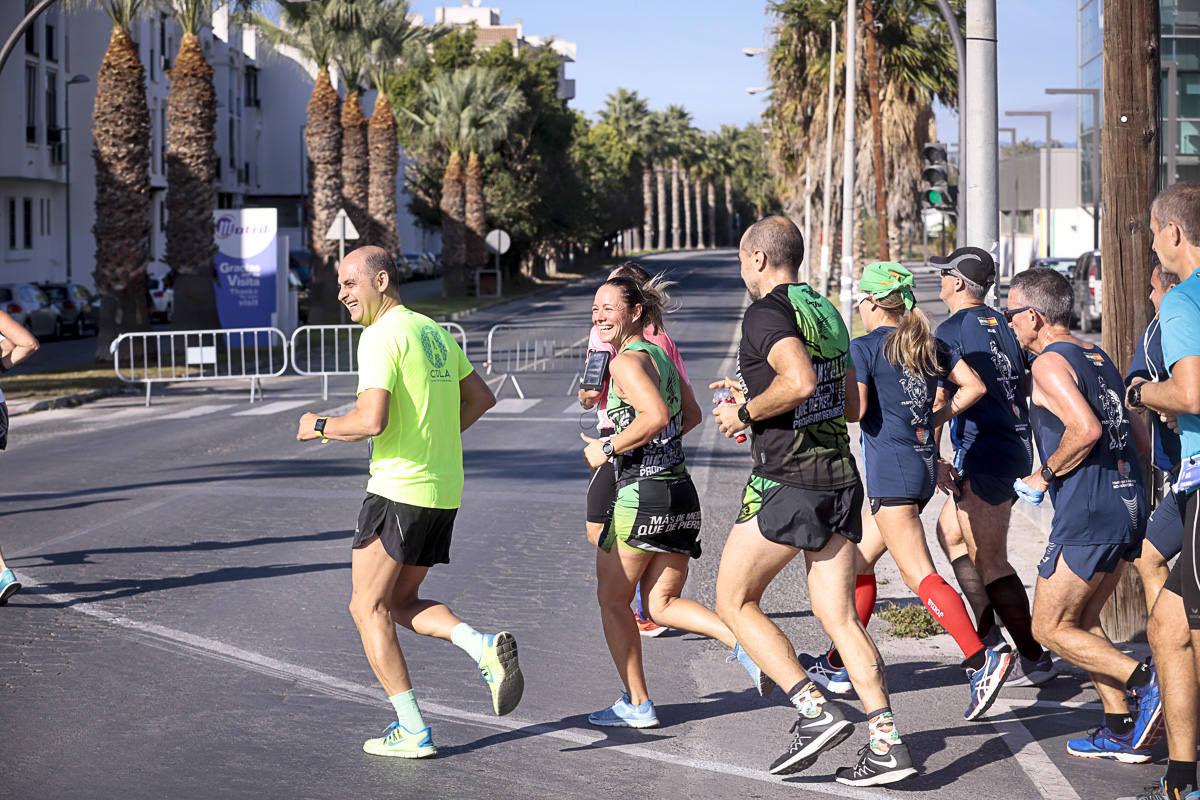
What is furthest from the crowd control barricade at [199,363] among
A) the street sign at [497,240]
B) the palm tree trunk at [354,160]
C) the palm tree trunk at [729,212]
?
the palm tree trunk at [729,212]

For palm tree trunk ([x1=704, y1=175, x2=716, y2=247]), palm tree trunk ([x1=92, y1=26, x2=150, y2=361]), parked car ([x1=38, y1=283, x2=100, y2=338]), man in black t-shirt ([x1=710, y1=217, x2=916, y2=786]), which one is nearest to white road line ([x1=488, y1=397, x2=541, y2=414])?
palm tree trunk ([x1=92, y1=26, x2=150, y2=361])

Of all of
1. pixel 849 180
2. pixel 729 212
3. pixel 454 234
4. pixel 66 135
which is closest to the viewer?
pixel 849 180

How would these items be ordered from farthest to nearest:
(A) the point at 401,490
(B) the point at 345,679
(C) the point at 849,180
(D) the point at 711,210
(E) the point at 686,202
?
(D) the point at 711,210 → (E) the point at 686,202 → (C) the point at 849,180 → (B) the point at 345,679 → (A) the point at 401,490

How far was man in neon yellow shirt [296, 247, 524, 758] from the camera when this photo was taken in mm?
5359

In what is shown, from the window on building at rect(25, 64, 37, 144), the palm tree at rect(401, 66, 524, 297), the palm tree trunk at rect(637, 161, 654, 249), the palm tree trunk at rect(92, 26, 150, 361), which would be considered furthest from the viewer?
the palm tree trunk at rect(637, 161, 654, 249)

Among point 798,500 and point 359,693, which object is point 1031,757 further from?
point 359,693

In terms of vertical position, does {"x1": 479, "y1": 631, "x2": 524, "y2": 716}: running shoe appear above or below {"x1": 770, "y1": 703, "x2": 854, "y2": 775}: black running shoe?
above

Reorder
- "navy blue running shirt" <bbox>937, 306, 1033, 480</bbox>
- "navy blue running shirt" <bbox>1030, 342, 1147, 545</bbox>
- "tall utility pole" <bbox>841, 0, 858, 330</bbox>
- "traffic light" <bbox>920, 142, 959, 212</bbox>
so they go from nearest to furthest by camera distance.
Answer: "navy blue running shirt" <bbox>1030, 342, 1147, 545</bbox>
"navy blue running shirt" <bbox>937, 306, 1033, 480</bbox>
"traffic light" <bbox>920, 142, 959, 212</bbox>
"tall utility pole" <bbox>841, 0, 858, 330</bbox>

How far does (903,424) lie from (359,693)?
266cm

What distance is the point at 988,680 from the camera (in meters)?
5.96

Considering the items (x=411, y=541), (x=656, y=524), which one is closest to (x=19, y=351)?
(x=411, y=541)

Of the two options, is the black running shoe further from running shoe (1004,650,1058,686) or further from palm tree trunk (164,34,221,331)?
palm tree trunk (164,34,221,331)

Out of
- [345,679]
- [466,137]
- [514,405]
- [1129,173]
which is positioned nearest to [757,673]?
[345,679]

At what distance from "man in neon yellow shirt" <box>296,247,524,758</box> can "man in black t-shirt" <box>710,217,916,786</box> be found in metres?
0.98
